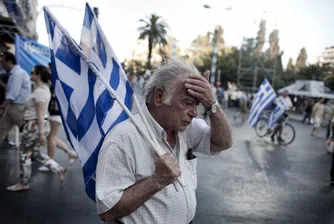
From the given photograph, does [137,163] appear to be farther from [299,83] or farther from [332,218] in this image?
[299,83]

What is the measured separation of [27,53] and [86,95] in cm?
784

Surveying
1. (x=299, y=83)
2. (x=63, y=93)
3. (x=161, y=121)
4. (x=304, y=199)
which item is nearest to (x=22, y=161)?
(x=63, y=93)

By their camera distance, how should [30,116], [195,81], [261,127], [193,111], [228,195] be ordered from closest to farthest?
[195,81], [193,111], [30,116], [228,195], [261,127]

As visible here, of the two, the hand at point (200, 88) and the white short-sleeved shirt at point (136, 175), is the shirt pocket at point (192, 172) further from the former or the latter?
the hand at point (200, 88)

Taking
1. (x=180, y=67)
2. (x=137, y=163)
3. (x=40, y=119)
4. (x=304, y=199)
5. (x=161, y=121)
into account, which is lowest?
(x=304, y=199)

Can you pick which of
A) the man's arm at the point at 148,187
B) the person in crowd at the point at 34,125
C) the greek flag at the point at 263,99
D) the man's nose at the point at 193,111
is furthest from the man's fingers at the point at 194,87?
the greek flag at the point at 263,99

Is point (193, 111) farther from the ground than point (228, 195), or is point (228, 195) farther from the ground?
point (193, 111)

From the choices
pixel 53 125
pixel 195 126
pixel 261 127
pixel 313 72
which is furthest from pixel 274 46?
pixel 195 126

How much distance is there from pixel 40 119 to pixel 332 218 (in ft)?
13.0

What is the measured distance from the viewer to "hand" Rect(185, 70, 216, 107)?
1.75m

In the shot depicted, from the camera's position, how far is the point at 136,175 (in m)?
1.69

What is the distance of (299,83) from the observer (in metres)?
38.0

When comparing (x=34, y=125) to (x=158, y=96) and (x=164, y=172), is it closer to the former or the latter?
(x=158, y=96)

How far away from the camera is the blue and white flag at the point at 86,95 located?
6.37 feet
